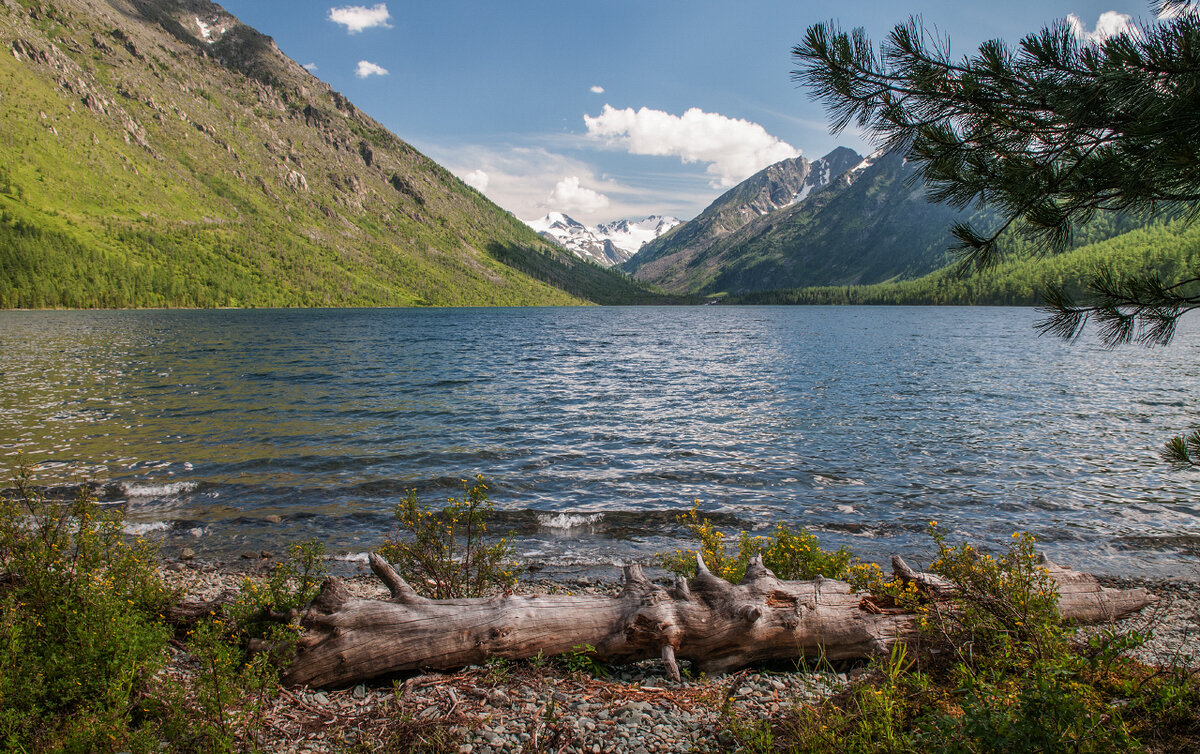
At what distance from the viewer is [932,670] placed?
20.8 ft

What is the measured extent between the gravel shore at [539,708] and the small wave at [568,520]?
795 cm

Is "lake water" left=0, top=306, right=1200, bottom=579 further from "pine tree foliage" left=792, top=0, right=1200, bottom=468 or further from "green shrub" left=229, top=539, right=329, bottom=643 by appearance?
"pine tree foliage" left=792, top=0, right=1200, bottom=468

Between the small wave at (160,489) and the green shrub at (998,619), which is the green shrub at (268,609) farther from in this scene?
the small wave at (160,489)

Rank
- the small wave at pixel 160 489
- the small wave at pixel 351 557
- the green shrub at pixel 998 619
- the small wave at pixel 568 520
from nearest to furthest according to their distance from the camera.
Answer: the green shrub at pixel 998 619 < the small wave at pixel 351 557 < the small wave at pixel 568 520 < the small wave at pixel 160 489

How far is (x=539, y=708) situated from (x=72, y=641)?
4.91m

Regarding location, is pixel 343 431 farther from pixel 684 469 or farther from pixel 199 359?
pixel 199 359

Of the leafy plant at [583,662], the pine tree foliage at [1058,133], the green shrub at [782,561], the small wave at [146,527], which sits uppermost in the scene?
the pine tree foliage at [1058,133]

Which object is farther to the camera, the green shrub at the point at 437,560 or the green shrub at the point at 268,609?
the green shrub at the point at 437,560

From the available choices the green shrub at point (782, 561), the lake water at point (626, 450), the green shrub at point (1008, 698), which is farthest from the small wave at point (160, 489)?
the green shrub at point (1008, 698)

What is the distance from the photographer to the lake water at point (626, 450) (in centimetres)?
1497

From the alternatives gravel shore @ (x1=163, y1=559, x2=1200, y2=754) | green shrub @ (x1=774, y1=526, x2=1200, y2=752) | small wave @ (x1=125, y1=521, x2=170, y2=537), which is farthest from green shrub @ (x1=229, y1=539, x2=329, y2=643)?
small wave @ (x1=125, y1=521, x2=170, y2=537)

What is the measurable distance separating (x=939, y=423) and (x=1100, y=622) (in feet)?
70.2

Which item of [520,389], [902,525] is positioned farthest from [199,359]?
[902,525]

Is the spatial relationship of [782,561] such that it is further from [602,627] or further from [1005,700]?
[1005,700]
